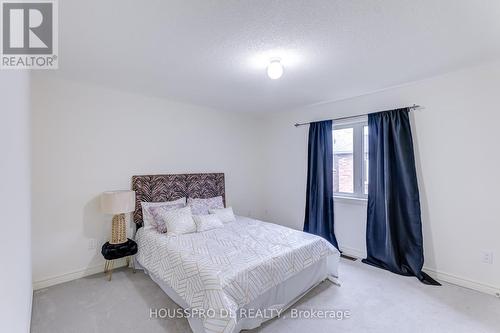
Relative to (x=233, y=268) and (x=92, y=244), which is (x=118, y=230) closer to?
(x=92, y=244)

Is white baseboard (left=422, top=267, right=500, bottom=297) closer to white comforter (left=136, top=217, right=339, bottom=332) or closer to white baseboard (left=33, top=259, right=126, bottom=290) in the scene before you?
white comforter (left=136, top=217, right=339, bottom=332)

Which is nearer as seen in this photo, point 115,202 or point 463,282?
point 463,282

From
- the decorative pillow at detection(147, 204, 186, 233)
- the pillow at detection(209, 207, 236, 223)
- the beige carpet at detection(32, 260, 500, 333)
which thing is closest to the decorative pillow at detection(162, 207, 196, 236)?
the decorative pillow at detection(147, 204, 186, 233)

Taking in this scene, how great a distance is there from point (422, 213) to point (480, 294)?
0.95 metres

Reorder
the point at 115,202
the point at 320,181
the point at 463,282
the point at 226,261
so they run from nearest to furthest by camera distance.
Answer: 1. the point at 226,261
2. the point at 463,282
3. the point at 115,202
4. the point at 320,181

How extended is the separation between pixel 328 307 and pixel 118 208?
2592 millimetres

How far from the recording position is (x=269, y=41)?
1941 mm

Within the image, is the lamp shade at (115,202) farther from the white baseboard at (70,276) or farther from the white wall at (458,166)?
the white wall at (458,166)

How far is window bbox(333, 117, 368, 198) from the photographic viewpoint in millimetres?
3504

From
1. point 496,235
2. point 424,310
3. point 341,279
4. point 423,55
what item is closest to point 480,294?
point 496,235

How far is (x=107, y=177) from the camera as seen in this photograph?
10.0 ft

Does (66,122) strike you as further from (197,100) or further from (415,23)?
(415,23)

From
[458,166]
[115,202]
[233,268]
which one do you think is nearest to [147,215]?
[115,202]

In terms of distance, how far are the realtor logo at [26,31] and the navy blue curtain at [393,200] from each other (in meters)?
3.62
